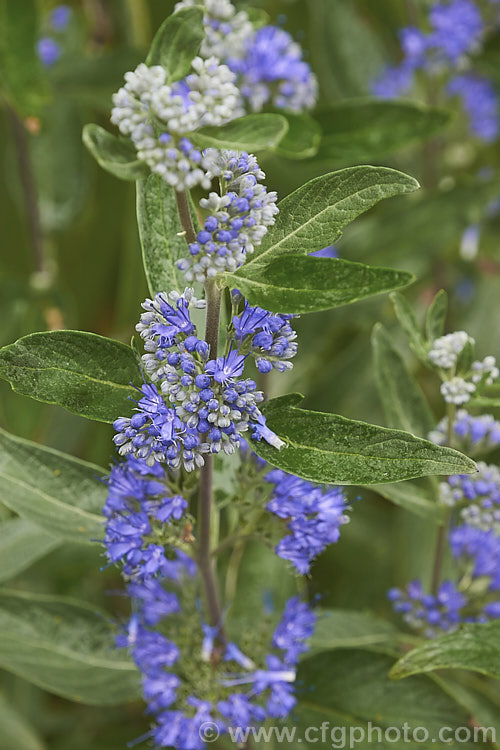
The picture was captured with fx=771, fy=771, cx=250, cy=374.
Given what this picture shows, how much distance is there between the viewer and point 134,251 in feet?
6.70

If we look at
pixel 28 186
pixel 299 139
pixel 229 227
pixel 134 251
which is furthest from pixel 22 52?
pixel 229 227

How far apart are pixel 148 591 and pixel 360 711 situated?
15.3 inches

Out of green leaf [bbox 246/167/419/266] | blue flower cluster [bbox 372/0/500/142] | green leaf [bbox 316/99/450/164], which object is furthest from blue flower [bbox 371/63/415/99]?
green leaf [bbox 246/167/419/266]

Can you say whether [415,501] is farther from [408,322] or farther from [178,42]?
[178,42]

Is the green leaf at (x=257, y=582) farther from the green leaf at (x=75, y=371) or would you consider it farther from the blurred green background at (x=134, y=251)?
the green leaf at (x=75, y=371)

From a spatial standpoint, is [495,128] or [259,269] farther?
[495,128]

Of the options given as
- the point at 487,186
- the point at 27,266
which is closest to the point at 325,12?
the point at 487,186

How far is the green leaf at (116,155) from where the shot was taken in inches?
34.8

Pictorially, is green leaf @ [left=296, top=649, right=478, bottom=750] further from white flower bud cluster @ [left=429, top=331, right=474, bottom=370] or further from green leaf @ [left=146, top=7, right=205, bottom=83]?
green leaf @ [left=146, top=7, right=205, bottom=83]

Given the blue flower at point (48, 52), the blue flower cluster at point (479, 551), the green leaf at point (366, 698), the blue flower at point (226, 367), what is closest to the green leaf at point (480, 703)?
the green leaf at point (366, 698)

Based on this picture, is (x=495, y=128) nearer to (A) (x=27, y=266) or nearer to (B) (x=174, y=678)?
(A) (x=27, y=266)

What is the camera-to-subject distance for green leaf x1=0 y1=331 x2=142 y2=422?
81cm

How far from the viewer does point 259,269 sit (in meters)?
0.82

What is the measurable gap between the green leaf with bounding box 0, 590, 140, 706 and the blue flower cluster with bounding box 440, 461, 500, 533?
0.60 meters
